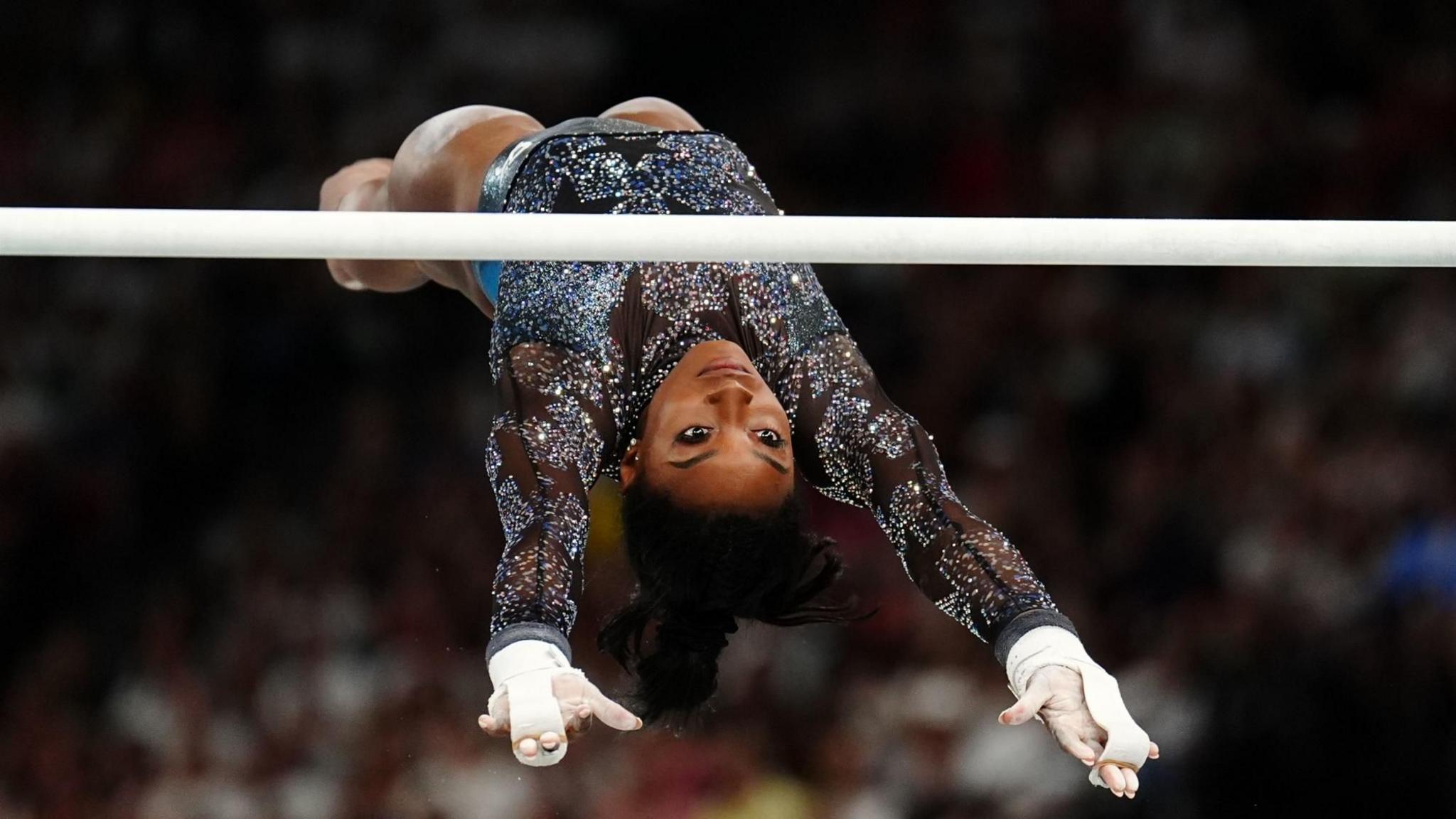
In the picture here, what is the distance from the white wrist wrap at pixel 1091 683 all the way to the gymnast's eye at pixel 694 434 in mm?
568

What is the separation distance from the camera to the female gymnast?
2.39 metres

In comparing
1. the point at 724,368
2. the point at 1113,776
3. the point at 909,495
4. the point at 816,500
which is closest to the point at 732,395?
the point at 724,368

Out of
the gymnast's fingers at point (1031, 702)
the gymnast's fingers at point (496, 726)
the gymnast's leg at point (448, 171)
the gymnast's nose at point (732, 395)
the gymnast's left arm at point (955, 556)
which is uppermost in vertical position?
the gymnast's leg at point (448, 171)

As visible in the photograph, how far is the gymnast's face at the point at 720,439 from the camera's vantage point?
2.66 meters

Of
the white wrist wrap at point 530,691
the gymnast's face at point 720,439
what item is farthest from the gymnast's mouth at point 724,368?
the white wrist wrap at point 530,691

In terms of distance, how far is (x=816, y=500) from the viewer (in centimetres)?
498

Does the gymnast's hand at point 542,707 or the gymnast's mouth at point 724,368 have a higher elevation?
the gymnast's mouth at point 724,368

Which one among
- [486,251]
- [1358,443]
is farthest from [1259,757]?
[486,251]

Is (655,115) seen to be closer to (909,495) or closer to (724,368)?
(724,368)

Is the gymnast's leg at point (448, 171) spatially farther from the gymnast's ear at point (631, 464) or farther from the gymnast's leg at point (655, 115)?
the gymnast's ear at point (631, 464)

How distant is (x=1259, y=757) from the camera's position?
4.16m

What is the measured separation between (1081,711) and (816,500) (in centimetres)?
269

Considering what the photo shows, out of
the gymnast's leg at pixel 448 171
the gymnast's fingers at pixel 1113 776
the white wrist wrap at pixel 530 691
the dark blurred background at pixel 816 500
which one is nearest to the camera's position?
the white wrist wrap at pixel 530 691

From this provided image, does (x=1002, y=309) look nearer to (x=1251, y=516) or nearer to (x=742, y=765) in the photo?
(x=1251, y=516)
